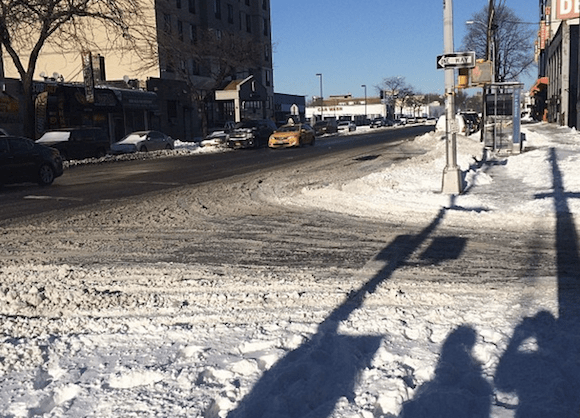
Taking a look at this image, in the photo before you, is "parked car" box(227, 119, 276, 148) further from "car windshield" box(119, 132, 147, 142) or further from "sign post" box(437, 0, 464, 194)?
"sign post" box(437, 0, 464, 194)

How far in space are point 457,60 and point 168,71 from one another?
4124 cm

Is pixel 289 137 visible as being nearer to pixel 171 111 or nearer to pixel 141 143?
pixel 141 143

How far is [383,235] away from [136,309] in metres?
4.38

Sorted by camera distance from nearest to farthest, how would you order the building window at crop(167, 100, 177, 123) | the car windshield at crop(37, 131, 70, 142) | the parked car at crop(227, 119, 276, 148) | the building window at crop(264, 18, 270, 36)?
1. the car windshield at crop(37, 131, 70, 142)
2. the parked car at crop(227, 119, 276, 148)
3. the building window at crop(167, 100, 177, 123)
4. the building window at crop(264, 18, 270, 36)

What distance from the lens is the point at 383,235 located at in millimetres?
8891

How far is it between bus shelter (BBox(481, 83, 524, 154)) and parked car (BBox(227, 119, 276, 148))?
52.6 ft

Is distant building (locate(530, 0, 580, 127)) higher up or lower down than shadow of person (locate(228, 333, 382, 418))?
higher up

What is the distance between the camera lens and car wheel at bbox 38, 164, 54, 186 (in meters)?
16.4

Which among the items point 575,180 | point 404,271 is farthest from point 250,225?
point 575,180

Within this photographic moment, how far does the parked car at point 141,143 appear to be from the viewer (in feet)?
105

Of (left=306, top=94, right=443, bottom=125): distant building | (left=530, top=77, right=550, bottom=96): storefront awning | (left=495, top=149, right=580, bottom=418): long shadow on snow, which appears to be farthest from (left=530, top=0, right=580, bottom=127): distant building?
(left=306, top=94, right=443, bottom=125): distant building

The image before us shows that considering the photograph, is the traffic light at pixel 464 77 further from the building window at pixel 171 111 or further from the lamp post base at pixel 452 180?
the building window at pixel 171 111

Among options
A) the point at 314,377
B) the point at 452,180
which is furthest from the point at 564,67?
the point at 314,377

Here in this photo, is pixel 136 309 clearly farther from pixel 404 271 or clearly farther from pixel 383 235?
pixel 383 235
